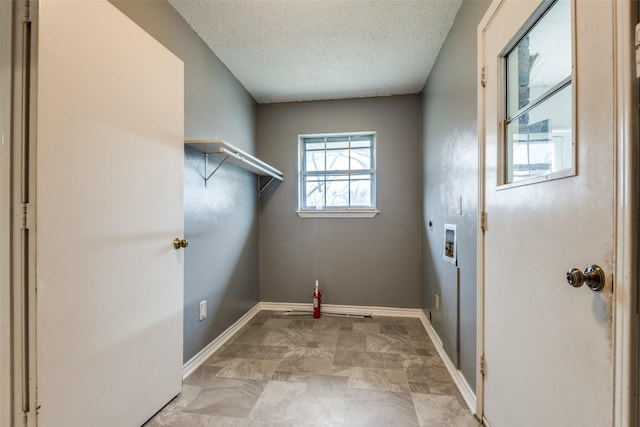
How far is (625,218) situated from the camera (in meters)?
0.64

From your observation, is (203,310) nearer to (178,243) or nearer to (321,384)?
(178,243)

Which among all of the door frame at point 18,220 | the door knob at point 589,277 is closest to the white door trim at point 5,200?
the door frame at point 18,220

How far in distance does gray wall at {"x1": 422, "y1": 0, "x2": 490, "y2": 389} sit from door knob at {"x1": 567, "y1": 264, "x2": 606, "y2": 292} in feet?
2.48

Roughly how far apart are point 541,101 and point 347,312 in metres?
2.57

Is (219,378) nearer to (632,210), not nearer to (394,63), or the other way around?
(632,210)

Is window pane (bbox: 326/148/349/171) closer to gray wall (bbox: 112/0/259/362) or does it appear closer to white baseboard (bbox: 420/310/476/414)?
gray wall (bbox: 112/0/259/362)

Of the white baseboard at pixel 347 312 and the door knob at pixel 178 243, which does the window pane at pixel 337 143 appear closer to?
the white baseboard at pixel 347 312

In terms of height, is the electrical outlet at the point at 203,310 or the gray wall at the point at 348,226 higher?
the gray wall at the point at 348,226

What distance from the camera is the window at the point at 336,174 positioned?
3.12 m

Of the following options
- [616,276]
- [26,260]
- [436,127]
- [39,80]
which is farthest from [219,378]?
[436,127]

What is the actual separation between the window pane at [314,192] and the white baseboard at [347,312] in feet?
3.82

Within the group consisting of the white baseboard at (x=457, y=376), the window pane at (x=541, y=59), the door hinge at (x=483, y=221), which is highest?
the window pane at (x=541, y=59)

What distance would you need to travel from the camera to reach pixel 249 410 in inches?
59.2

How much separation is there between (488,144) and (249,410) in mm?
1884
